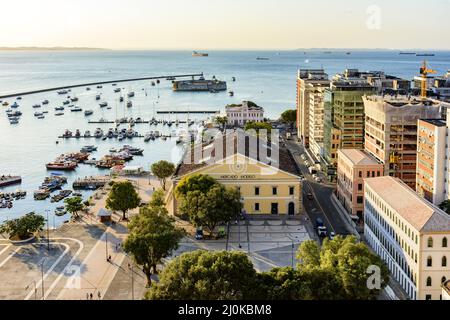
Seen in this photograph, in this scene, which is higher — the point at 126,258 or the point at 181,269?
the point at 181,269

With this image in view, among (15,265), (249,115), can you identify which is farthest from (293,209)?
(249,115)

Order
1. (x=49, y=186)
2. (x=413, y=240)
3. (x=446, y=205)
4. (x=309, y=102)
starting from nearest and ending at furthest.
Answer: (x=413, y=240) → (x=446, y=205) → (x=49, y=186) → (x=309, y=102)

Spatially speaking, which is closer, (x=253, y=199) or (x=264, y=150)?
(x=253, y=199)

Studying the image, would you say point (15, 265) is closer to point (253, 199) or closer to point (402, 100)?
point (253, 199)

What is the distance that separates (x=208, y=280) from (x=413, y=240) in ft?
34.7

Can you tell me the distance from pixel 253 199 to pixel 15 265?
15370 mm

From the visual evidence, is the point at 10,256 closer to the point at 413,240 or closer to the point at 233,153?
the point at 233,153

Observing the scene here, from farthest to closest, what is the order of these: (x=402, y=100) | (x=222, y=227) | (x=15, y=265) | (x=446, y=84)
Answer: (x=446, y=84) < (x=402, y=100) < (x=222, y=227) < (x=15, y=265)

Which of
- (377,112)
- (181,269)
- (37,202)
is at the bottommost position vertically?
(37,202)

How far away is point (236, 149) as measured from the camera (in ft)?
123

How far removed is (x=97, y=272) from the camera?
26109 mm

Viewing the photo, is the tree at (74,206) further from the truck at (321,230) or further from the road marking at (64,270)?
the truck at (321,230)

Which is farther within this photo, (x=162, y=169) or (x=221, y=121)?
(x=221, y=121)

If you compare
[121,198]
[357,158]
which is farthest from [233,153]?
[357,158]
